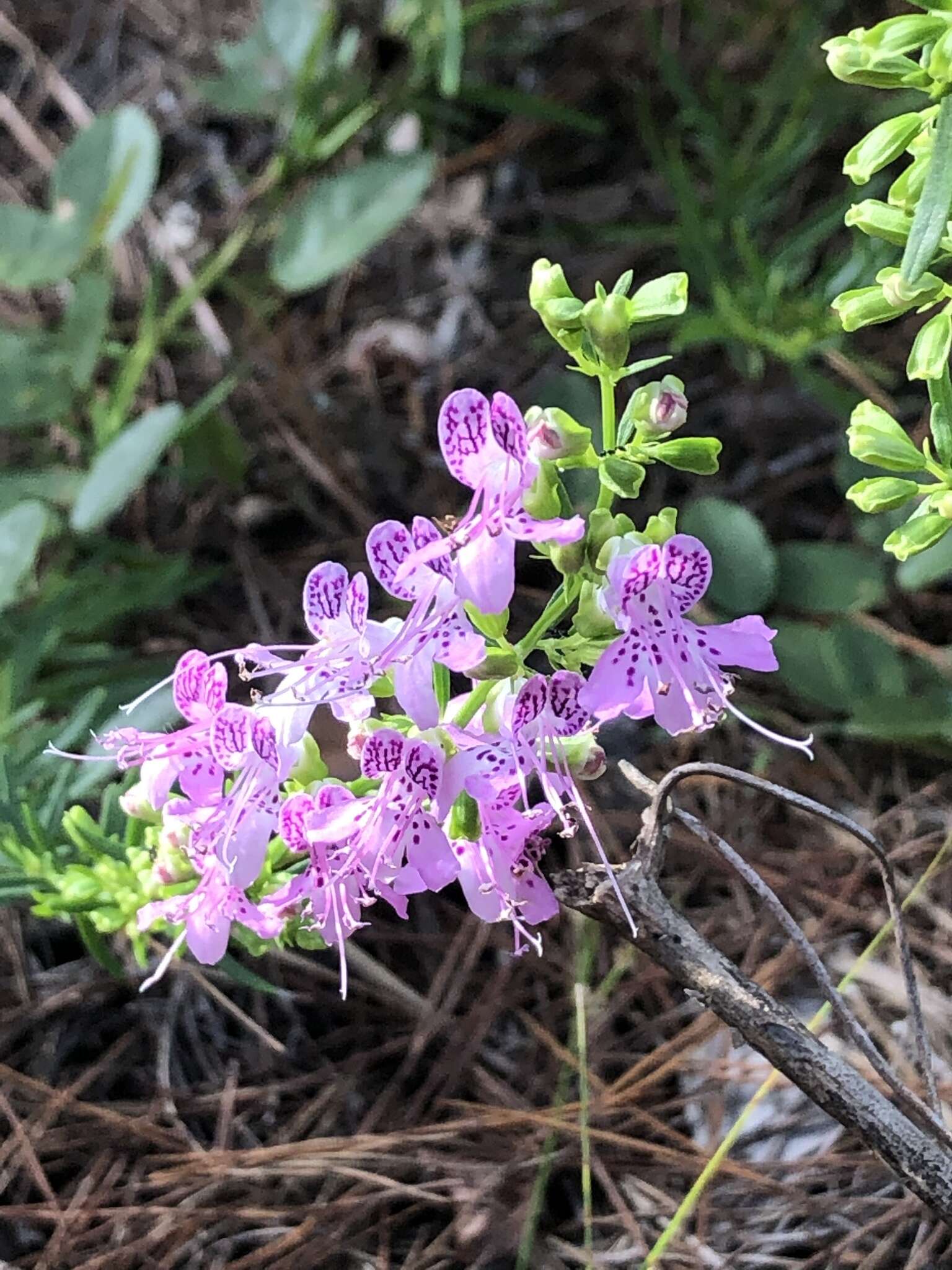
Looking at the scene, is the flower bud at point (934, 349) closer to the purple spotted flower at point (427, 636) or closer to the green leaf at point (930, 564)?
the purple spotted flower at point (427, 636)

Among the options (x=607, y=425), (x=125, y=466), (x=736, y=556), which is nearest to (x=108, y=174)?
(x=125, y=466)

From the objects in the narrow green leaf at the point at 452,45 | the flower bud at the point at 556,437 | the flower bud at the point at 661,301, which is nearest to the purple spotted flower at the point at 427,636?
the flower bud at the point at 556,437

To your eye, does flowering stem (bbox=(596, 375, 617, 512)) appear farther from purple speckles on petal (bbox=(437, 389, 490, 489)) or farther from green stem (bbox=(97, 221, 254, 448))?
green stem (bbox=(97, 221, 254, 448))

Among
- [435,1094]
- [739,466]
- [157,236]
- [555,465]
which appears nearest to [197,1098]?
[435,1094]

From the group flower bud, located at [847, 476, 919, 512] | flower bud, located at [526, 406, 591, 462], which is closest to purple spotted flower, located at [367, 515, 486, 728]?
flower bud, located at [526, 406, 591, 462]

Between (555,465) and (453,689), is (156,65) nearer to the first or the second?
(453,689)

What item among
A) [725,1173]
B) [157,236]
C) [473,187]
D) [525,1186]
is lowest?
[725,1173]
